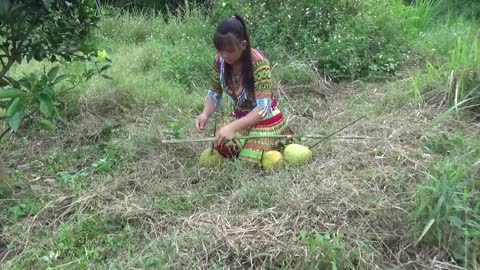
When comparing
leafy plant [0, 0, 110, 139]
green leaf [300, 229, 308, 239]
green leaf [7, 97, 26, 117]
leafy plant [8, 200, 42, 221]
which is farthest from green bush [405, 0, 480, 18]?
green leaf [7, 97, 26, 117]

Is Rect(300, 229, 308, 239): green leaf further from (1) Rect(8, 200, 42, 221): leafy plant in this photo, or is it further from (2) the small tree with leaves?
(1) Rect(8, 200, 42, 221): leafy plant

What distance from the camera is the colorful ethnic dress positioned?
9.86 ft

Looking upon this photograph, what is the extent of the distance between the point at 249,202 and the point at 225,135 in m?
0.39

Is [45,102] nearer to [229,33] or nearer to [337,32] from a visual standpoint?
[229,33]

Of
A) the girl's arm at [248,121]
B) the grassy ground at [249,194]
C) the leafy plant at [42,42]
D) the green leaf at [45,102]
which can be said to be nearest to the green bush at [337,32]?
the grassy ground at [249,194]

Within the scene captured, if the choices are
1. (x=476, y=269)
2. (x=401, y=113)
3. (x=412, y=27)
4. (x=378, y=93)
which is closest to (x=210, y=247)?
(x=476, y=269)

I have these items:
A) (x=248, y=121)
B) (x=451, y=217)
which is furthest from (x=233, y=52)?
(x=451, y=217)

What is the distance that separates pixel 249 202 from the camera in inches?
103

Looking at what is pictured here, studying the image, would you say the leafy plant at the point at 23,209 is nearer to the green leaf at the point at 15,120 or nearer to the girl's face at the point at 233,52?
the green leaf at the point at 15,120

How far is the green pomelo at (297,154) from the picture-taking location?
2.94 meters

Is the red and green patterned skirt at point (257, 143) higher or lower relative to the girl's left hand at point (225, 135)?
lower

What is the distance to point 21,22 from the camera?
8.33 ft

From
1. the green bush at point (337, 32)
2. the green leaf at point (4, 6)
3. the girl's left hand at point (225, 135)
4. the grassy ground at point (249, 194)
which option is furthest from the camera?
the green bush at point (337, 32)

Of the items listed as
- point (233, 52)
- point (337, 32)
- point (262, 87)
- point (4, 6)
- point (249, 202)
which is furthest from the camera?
point (337, 32)
